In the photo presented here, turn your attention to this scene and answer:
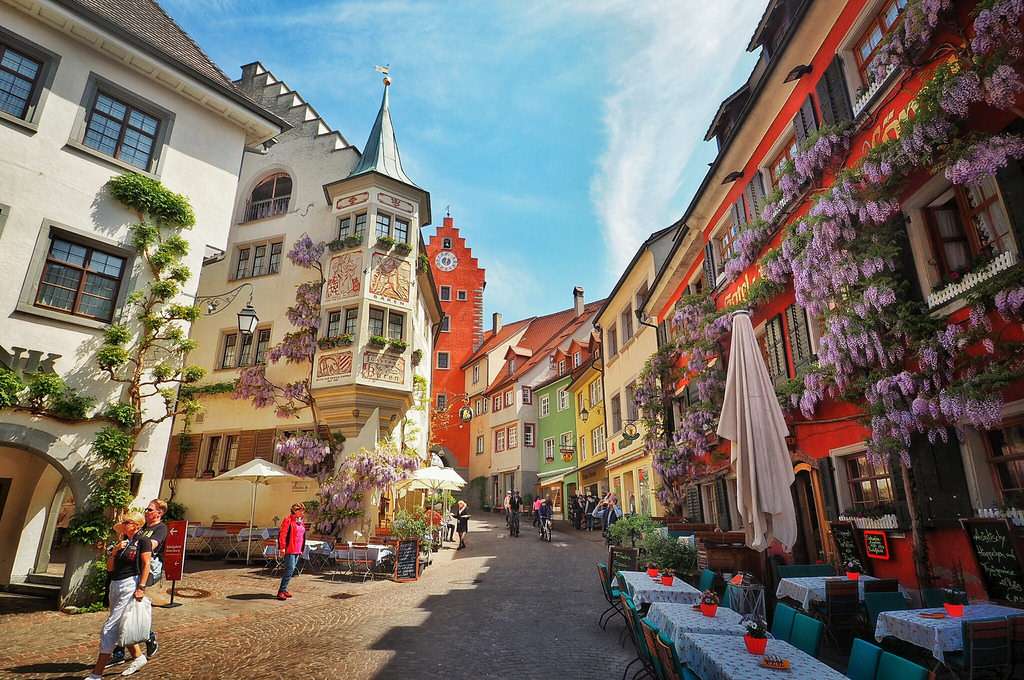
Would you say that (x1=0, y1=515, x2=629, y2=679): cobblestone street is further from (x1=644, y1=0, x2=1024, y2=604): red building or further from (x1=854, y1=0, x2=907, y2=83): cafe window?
(x1=854, y1=0, x2=907, y2=83): cafe window

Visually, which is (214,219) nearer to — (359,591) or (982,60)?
(359,591)

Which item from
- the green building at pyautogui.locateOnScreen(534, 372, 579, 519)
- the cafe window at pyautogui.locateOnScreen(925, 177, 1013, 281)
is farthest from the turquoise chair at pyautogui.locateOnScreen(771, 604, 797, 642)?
the green building at pyautogui.locateOnScreen(534, 372, 579, 519)

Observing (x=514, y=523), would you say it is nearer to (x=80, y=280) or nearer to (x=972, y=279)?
(x=80, y=280)

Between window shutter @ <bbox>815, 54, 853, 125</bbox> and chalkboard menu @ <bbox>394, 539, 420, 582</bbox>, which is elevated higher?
window shutter @ <bbox>815, 54, 853, 125</bbox>

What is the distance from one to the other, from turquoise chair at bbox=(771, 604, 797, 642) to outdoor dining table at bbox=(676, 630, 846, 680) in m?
0.73

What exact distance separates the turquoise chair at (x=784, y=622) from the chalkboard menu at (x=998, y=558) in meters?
2.83

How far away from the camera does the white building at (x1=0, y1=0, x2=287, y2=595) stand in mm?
9648

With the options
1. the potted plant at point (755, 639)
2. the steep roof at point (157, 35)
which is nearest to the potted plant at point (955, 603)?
the potted plant at point (755, 639)

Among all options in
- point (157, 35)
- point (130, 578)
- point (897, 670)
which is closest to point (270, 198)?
point (157, 35)

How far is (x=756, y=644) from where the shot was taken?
4.39 meters

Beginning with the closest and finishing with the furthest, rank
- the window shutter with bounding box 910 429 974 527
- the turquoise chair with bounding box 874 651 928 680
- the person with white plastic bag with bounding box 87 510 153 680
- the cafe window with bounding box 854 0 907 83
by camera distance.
→ the turquoise chair with bounding box 874 651 928 680 → the person with white plastic bag with bounding box 87 510 153 680 → the window shutter with bounding box 910 429 974 527 → the cafe window with bounding box 854 0 907 83

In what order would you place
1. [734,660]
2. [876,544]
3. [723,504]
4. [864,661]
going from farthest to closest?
[723,504]
[876,544]
[734,660]
[864,661]

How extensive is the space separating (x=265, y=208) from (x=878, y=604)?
21.9m

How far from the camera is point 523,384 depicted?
39.6m
